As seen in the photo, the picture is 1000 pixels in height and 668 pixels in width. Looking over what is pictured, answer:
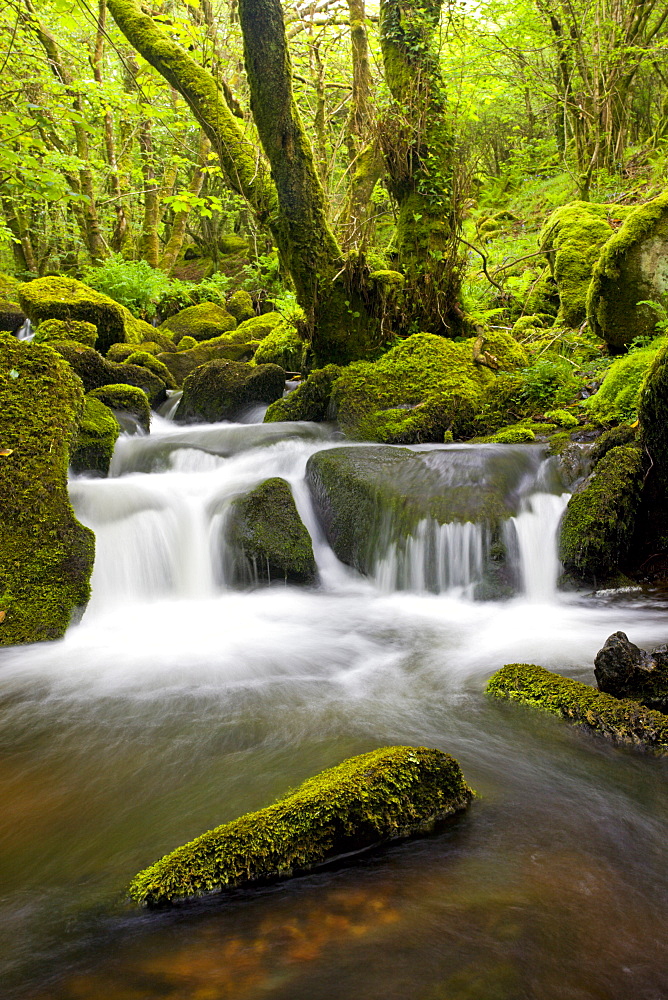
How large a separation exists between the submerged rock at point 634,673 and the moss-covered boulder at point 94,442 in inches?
239

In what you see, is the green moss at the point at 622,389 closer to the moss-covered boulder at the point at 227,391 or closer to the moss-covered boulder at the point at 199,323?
the moss-covered boulder at the point at 227,391

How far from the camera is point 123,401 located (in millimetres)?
9297

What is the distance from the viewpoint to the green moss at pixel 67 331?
1100 centimetres

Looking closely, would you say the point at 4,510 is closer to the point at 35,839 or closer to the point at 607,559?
the point at 35,839

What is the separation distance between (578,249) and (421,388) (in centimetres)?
360

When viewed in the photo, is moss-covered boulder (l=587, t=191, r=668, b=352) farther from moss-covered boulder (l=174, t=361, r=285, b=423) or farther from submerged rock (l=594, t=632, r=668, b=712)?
submerged rock (l=594, t=632, r=668, b=712)

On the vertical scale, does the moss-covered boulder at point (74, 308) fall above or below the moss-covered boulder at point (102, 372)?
above

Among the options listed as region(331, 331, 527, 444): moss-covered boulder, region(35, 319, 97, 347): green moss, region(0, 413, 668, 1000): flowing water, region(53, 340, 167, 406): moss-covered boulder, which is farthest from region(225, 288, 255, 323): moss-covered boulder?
region(0, 413, 668, 1000): flowing water

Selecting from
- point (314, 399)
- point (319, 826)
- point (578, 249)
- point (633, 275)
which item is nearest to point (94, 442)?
point (314, 399)

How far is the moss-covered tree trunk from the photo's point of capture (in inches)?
356

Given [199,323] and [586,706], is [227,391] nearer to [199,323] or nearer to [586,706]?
[199,323]

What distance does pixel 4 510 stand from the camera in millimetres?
5180

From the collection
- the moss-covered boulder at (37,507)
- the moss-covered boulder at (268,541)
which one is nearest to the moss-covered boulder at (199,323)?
the moss-covered boulder at (37,507)

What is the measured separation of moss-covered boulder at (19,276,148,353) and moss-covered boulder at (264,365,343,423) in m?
4.97
